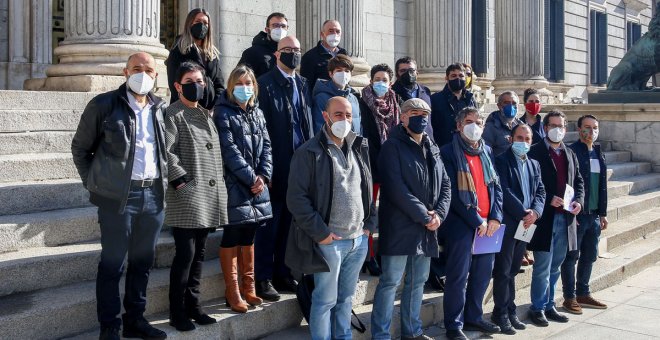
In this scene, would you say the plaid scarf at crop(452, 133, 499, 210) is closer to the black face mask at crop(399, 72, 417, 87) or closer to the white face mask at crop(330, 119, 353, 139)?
the black face mask at crop(399, 72, 417, 87)

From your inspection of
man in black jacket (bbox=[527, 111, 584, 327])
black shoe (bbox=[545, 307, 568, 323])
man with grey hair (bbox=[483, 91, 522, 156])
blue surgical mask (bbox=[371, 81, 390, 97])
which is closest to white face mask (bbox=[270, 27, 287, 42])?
blue surgical mask (bbox=[371, 81, 390, 97])

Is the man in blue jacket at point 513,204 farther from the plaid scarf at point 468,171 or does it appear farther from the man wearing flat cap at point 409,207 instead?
the man wearing flat cap at point 409,207

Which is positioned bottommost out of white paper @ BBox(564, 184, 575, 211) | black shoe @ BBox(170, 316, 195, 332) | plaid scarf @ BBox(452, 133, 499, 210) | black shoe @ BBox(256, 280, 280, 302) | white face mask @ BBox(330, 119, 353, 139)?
black shoe @ BBox(170, 316, 195, 332)

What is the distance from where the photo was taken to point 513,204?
6465mm

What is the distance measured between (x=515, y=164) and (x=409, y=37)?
9.88 metres

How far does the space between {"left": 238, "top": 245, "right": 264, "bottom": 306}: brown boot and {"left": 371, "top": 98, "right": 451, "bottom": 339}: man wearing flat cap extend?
95 centimetres

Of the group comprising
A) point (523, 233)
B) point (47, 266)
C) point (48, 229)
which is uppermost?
point (48, 229)

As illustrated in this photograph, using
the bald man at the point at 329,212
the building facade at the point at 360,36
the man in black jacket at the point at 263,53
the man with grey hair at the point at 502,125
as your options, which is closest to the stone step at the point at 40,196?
A: the man in black jacket at the point at 263,53

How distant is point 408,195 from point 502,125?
259 centimetres

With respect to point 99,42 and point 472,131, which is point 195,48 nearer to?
point 472,131

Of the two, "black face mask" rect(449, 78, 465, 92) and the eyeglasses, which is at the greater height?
the eyeglasses

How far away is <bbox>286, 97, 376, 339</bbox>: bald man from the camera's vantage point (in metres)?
5.11

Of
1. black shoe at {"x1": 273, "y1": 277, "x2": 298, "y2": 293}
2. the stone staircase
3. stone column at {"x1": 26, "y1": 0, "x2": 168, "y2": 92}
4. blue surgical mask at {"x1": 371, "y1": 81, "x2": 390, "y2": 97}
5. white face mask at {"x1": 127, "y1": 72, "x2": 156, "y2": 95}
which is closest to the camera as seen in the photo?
white face mask at {"x1": 127, "y1": 72, "x2": 156, "y2": 95}

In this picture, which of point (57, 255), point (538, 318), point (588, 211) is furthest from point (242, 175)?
point (588, 211)
